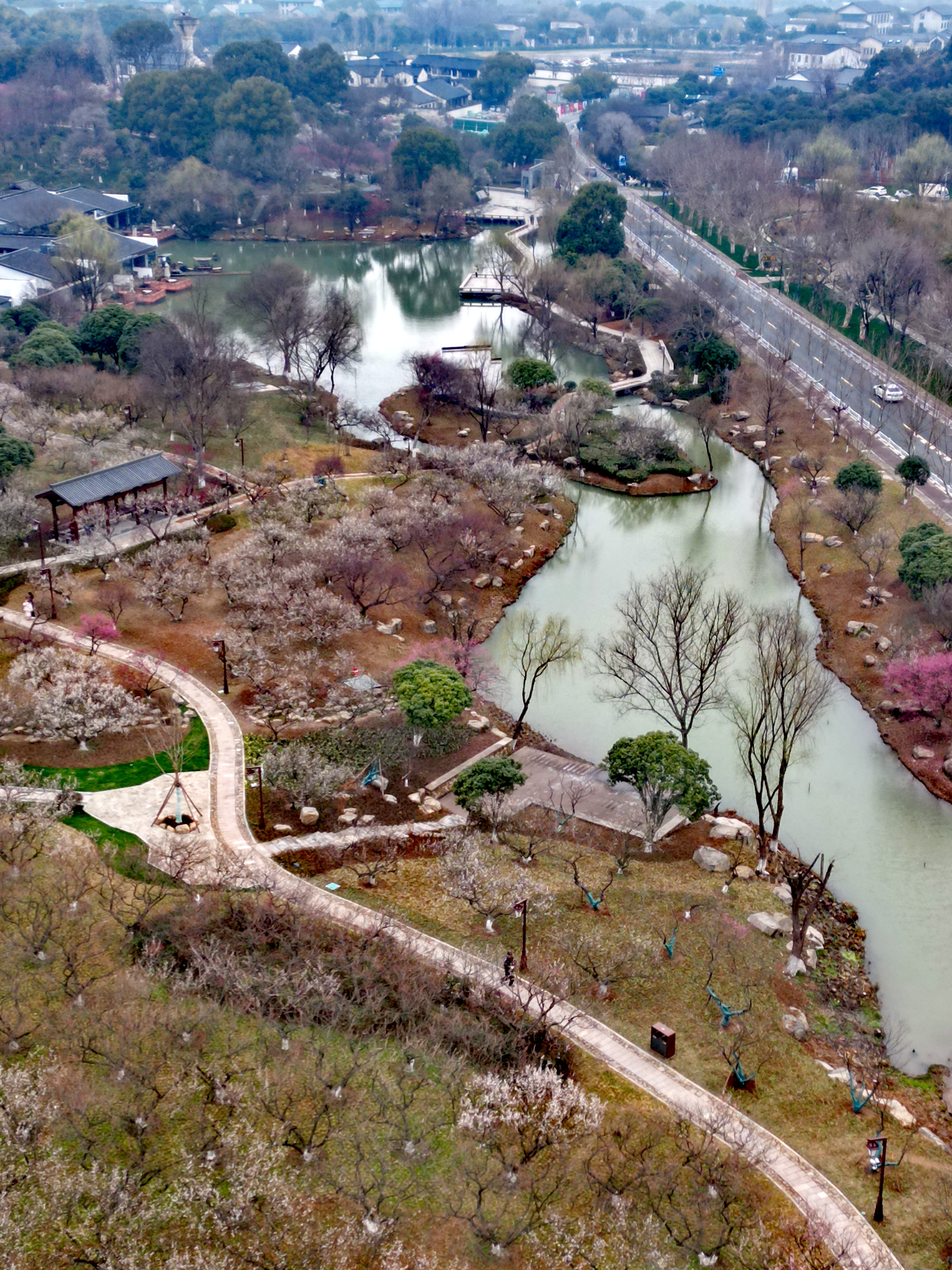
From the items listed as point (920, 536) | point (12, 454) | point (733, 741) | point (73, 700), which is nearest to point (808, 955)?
point (733, 741)

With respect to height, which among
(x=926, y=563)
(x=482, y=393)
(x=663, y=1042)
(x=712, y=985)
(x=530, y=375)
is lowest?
(x=712, y=985)

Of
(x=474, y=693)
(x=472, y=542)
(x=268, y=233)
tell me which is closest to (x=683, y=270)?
(x=268, y=233)

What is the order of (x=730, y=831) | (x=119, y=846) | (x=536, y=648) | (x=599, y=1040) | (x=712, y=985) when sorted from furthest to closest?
(x=536, y=648), (x=730, y=831), (x=119, y=846), (x=712, y=985), (x=599, y=1040)


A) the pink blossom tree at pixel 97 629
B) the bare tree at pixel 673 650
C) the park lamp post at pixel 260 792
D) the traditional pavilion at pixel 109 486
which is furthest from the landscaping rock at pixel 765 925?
the traditional pavilion at pixel 109 486

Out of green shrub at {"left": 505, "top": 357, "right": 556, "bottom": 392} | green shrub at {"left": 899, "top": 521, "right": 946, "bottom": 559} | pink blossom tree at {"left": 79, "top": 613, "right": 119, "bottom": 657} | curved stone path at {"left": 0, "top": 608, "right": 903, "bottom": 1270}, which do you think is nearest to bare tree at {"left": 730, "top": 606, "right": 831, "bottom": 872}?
green shrub at {"left": 899, "top": 521, "right": 946, "bottom": 559}

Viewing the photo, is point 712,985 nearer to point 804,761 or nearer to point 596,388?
point 804,761

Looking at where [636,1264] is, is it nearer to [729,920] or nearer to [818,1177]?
[818,1177]

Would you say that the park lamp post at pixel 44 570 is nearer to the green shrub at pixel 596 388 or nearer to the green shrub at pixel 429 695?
the green shrub at pixel 429 695
